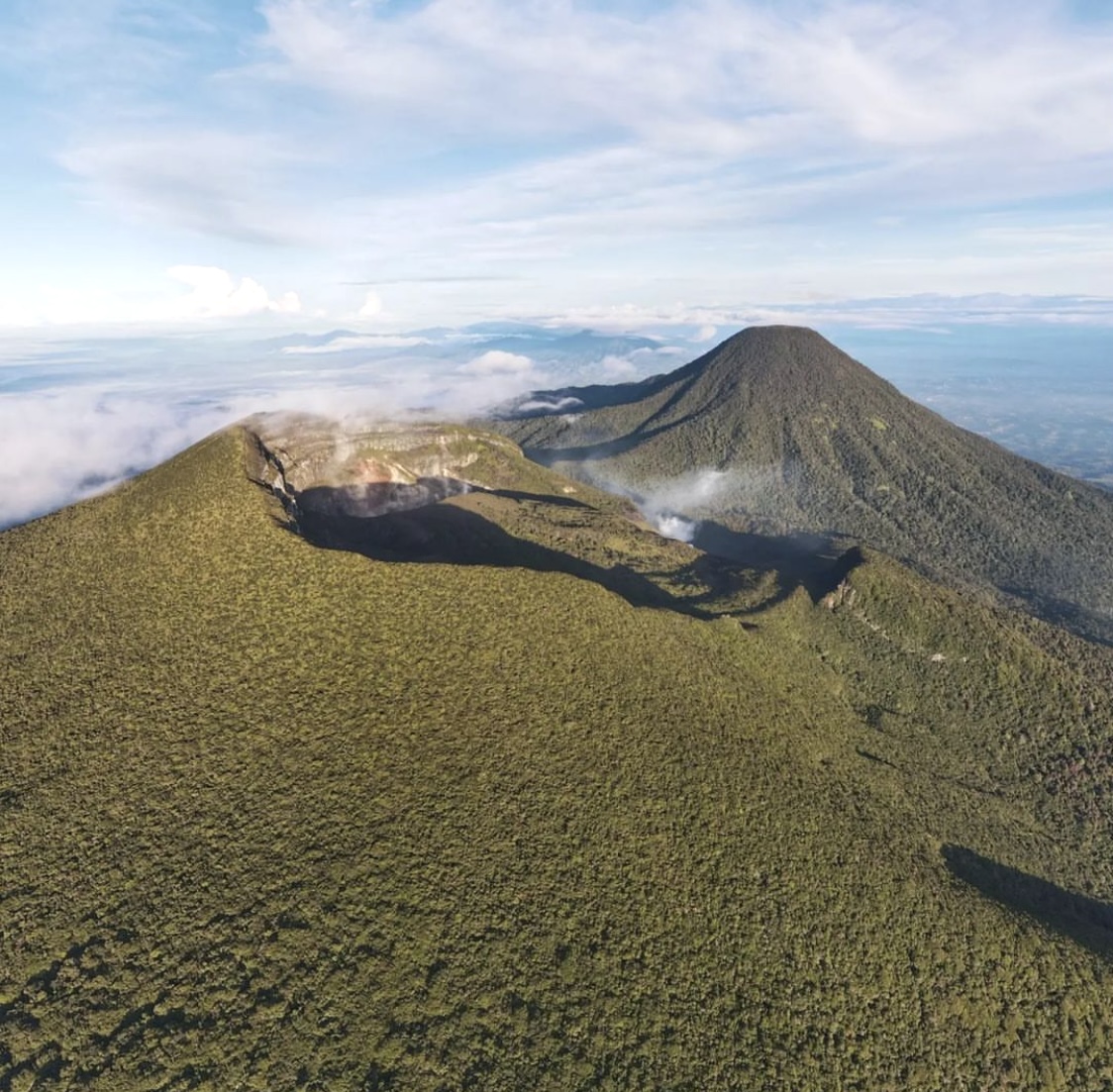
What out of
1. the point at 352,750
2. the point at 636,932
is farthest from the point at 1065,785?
the point at 352,750

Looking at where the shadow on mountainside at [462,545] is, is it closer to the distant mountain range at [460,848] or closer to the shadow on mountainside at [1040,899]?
the distant mountain range at [460,848]

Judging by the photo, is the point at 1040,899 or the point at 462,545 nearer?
the point at 1040,899

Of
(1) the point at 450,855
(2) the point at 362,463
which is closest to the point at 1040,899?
(1) the point at 450,855

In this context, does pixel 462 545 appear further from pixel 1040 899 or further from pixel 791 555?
pixel 791 555

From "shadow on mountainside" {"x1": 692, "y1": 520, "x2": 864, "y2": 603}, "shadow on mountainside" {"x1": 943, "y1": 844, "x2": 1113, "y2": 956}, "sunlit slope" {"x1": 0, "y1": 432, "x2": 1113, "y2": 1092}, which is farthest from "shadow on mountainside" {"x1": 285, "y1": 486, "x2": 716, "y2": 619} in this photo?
"shadow on mountainside" {"x1": 943, "y1": 844, "x2": 1113, "y2": 956}

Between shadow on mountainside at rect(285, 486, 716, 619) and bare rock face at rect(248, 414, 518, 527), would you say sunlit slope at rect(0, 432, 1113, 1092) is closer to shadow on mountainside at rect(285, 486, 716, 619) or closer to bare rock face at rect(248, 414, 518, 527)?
shadow on mountainside at rect(285, 486, 716, 619)
